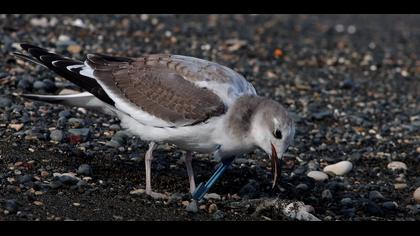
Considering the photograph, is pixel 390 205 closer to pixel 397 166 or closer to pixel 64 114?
pixel 397 166

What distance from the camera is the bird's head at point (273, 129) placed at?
18.9 feet

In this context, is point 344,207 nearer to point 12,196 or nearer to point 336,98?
point 12,196

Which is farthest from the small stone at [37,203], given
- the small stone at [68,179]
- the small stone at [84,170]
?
the small stone at [84,170]

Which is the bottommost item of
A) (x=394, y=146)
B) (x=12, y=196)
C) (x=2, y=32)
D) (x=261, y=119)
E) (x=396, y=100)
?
(x=12, y=196)

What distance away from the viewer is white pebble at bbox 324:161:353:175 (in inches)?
293

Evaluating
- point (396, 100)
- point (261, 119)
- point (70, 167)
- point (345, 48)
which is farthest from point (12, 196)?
point (345, 48)

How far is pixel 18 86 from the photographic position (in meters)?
8.00

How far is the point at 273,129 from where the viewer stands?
227 inches

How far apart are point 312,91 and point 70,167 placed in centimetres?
466

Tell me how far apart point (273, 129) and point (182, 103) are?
Answer: 31.8 inches

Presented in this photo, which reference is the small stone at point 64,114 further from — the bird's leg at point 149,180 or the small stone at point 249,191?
the small stone at point 249,191

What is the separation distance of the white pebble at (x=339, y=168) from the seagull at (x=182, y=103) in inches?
63.7

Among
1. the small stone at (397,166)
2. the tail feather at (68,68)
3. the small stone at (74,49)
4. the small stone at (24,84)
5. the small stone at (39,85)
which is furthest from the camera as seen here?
the small stone at (74,49)

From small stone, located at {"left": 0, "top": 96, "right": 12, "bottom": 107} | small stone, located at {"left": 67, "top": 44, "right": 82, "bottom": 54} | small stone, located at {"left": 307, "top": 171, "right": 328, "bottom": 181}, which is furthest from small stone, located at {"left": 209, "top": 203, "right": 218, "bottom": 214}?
small stone, located at {"left": 67, "top": 44, "right": 82, "bottom": 54}
